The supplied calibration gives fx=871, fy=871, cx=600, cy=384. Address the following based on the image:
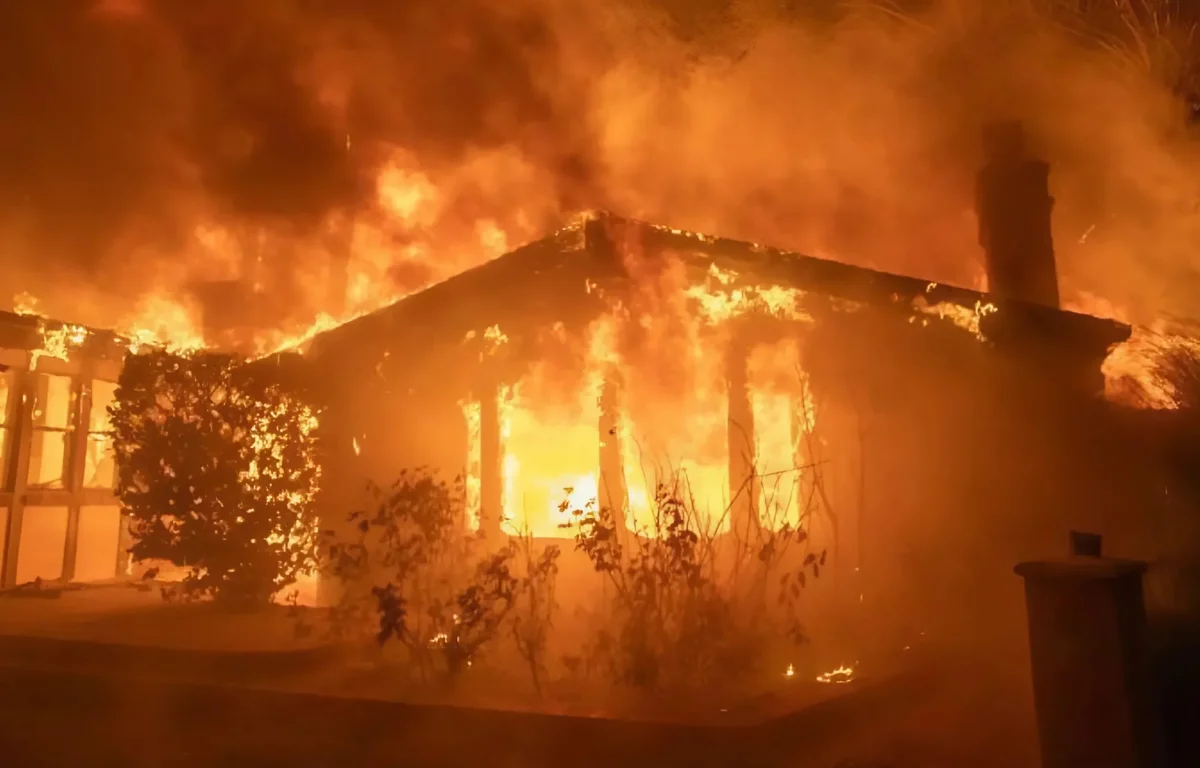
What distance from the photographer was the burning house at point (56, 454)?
39.9 feet

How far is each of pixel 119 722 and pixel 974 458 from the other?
8.57 metres

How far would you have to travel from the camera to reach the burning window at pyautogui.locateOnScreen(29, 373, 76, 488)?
12.6 m

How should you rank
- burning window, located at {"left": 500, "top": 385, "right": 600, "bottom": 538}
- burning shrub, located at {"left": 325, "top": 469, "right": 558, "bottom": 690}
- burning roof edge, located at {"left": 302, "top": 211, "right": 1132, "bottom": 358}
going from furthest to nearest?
burning window, located at {"left": 500, "top": 385, "right": 600, "bottom": 538} → burning roof edge, located at {"left": 302, "top": 211, "right": 1132, "bottom": 358} → burning shrub, located at {"left": 325, "top": 469, "right": 558, "bottom": 690}

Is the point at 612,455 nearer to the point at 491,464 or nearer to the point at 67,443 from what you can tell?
the point at 491,464

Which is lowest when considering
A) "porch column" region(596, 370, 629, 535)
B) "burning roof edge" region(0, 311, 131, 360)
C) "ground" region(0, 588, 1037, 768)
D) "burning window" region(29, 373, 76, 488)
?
"ground" region(0, 588, 1037, 768)

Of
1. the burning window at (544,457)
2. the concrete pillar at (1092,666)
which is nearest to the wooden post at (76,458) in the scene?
the burning window at (544,457)

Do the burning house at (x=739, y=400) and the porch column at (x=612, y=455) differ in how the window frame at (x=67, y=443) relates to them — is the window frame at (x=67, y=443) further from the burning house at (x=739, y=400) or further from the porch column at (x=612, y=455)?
the porch column at (x=612, y=455)

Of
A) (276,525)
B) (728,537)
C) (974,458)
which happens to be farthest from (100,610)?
(974,458)

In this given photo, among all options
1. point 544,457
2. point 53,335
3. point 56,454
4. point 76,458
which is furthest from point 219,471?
point 56,454

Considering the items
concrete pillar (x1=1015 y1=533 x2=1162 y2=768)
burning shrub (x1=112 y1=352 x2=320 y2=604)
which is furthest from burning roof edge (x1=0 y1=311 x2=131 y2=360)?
concrete pillar (x1=1015 y1=533 x2=1162 y2=768)

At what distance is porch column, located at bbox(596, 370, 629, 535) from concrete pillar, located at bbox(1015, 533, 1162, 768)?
3.74 m

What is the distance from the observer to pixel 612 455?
823 cm

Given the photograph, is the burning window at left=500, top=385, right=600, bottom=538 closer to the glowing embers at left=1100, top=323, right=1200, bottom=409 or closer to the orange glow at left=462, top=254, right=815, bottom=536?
the orange glow at left=462, top=254, right=815, bottom=536

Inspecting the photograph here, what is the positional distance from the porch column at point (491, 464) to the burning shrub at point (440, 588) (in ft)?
0.81
